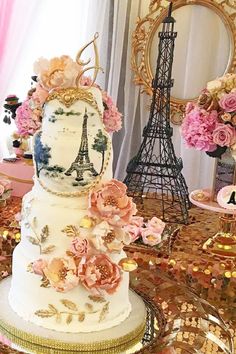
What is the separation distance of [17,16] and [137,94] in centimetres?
62

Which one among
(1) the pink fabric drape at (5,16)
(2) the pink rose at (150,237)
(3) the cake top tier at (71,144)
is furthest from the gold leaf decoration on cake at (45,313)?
(1) the pink fabric drape at (5,16)

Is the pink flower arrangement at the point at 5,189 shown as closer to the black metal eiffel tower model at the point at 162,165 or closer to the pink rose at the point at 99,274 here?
the black metal eiffel tower model at the point at 162,165

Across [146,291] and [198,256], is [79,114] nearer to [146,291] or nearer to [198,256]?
[146,291]

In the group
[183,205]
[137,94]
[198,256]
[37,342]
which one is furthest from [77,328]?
[137,94]

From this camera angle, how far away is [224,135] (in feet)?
4.79

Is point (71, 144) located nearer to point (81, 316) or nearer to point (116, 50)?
point (81, 316)

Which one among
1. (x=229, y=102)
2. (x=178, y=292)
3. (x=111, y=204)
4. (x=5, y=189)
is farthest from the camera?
(x=5, y=189)

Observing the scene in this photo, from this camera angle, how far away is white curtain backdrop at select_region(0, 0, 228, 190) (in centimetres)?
217

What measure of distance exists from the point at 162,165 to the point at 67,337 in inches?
37.3

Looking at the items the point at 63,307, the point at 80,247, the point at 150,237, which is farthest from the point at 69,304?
the point at 150,237

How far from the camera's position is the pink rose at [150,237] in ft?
4.75

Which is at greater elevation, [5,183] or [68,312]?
[5,183]

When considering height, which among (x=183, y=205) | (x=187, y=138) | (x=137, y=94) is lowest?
(x=183, y=205)

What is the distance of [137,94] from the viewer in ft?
7.41
